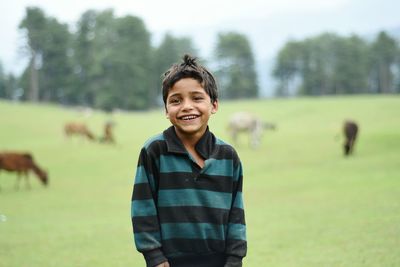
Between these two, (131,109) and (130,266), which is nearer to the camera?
(130,266)

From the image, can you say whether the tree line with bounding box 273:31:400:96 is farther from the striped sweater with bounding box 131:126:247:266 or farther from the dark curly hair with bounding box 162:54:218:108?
the striped sweater with bounding box 131:126:247:266

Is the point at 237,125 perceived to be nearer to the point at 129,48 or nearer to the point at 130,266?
the point at 130,266

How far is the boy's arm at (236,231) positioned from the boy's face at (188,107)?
358 millimetres

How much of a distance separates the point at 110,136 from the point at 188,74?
2199cm

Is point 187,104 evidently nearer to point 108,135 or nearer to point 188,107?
point 188,107

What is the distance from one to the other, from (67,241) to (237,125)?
16.5 meters

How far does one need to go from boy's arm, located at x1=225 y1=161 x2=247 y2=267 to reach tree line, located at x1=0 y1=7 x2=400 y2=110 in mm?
52977

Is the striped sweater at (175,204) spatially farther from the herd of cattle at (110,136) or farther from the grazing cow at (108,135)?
the grazing cow at (108,135)

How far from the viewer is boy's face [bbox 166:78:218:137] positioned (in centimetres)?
292

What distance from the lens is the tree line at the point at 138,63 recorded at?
206 ft

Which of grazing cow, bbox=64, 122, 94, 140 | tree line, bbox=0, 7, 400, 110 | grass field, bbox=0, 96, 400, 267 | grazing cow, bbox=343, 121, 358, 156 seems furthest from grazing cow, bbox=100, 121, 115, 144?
tree line, bbox=0, 7, 400, 110

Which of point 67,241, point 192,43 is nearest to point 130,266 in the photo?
point 67,241

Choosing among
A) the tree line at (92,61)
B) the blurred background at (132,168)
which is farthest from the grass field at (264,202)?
the tree line at (92,61)

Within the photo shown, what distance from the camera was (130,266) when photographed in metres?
6.32
